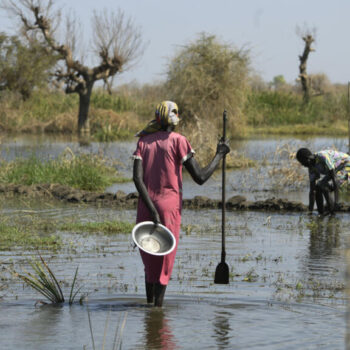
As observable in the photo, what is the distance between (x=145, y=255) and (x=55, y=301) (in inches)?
37.7

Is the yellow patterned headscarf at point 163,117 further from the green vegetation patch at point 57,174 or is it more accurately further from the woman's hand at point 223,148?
the green vegetation patch at point 57,174

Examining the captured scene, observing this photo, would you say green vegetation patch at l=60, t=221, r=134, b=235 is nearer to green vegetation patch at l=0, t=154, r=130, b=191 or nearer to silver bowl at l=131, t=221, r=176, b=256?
silver bowl at l=131, t=221, r=176, b=256

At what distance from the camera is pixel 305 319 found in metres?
5.79

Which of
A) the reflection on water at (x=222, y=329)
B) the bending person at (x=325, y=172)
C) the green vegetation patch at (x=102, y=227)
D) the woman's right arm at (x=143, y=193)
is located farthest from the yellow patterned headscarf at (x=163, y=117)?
→ the bending person at (x=325, y=172)

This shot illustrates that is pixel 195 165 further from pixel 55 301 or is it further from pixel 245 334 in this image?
pixel 55 301

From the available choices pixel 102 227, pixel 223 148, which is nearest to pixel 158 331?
pixel 223 148

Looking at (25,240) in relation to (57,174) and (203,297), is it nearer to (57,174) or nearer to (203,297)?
(203,297)

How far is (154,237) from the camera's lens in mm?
5629

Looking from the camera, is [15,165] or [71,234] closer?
[71,234]

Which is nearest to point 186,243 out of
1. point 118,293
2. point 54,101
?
point 118,293

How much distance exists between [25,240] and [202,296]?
304cm

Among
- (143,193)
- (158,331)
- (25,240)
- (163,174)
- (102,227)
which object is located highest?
(163,174)

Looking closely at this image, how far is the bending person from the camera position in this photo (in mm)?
10750

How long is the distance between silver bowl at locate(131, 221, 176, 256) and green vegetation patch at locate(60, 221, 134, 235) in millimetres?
4085
